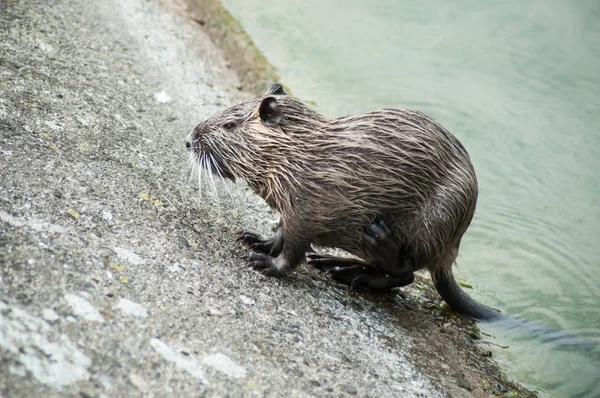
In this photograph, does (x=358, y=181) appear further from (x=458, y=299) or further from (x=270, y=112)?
Answer: (x=458, y=299)

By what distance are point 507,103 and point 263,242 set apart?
3.48 meters

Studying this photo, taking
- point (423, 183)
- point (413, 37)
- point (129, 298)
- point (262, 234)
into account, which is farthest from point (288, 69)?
point (129, 298)

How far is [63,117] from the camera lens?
3723 millimetres

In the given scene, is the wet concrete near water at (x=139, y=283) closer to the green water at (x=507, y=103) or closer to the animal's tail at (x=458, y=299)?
the animal's tail at (x=458, y=299)

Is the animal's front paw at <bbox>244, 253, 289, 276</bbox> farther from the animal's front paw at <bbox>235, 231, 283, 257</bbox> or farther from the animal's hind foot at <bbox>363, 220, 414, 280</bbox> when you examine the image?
the animal's hind foot at <bbox>363, 220, 414, 280</bbox>

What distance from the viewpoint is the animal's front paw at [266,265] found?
338cm

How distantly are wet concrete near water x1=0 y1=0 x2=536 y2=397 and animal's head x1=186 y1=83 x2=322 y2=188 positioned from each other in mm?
310

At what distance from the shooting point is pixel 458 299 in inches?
152

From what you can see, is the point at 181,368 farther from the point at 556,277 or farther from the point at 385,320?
the point at 556,277

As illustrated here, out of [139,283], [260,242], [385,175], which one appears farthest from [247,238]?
[139,283]

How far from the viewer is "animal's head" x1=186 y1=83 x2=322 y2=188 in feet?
11.4

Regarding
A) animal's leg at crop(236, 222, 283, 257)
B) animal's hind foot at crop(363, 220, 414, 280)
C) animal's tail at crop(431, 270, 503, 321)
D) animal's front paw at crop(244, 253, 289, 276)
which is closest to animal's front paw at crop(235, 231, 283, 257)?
animal's leg at crop(236, 222, 283, 257)

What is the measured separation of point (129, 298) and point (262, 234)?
4.71ft

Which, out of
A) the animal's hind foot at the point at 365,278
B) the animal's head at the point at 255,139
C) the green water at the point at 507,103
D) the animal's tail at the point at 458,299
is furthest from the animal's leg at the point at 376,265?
the green water at the point at 507,103
